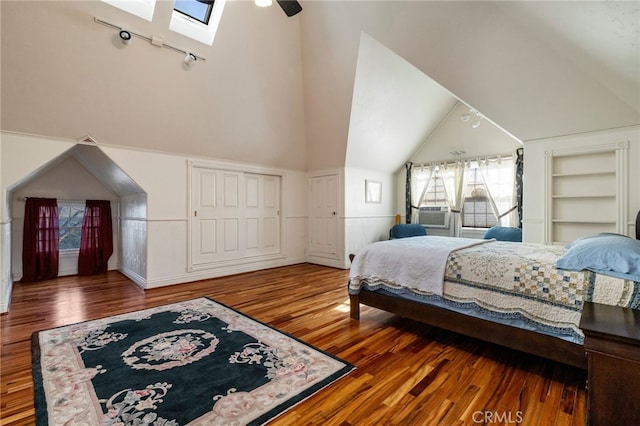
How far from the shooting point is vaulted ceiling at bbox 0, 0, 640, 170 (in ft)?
8.57

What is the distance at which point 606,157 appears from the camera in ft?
11.2

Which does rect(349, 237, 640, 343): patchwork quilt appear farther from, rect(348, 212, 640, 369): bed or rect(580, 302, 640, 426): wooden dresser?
rect(580, 302, 640, 426): wooden dresser

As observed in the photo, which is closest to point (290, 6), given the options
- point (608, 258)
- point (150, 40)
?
point (150, 40)

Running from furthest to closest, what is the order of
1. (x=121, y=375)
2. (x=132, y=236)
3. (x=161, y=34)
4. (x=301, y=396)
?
(x=132, y=236) < (x=161, y=34) < (x=121, y=375) < (x=301, y=396)

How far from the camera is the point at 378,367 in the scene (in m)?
1.95

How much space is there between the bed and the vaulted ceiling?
1763mm

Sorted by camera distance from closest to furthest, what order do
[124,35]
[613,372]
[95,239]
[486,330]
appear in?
[613,372]
[486,330]
[124,35]
[95,239]

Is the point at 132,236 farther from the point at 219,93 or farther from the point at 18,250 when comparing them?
the point at 219,93

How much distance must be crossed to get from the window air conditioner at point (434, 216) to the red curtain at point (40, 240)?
6.87 meters

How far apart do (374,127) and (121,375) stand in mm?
4749

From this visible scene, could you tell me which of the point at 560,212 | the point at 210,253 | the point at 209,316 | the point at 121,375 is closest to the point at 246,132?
the point at 210,253

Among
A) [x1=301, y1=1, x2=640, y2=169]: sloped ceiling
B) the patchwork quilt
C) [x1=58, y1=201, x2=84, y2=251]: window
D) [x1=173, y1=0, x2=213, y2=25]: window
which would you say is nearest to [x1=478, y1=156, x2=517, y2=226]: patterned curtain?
[x1=301, y1=1, x2=640, y2=169]: sloped ceiling

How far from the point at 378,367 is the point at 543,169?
11.7ft

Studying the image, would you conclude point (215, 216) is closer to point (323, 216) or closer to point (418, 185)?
point (323, 216)
